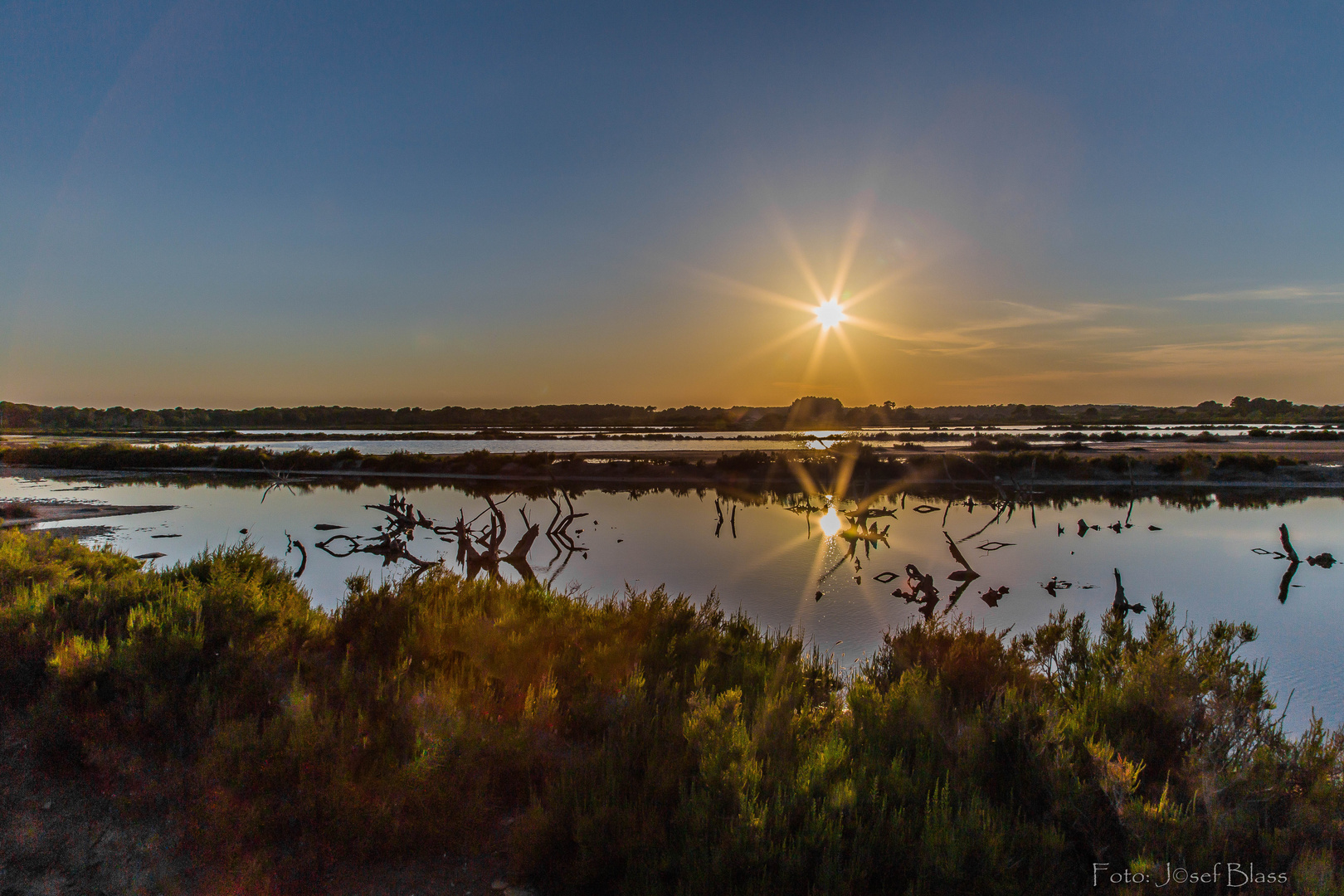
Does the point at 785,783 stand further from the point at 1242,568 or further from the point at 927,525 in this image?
the point at 927,525

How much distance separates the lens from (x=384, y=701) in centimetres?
498

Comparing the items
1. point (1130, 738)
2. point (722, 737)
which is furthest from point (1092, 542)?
point (722, 737)

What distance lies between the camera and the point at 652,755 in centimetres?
443

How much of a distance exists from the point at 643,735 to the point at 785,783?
109cm

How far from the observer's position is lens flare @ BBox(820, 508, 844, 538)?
837 inches

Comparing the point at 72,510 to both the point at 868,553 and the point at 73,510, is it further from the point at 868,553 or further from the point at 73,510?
the point at 868,553

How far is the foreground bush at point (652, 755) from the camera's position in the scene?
3525mm

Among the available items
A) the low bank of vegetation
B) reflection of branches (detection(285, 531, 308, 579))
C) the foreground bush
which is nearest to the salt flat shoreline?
the low bank of vegetation

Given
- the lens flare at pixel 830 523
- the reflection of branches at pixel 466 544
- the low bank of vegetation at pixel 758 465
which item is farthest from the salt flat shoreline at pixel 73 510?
the lens flare at pixel 830 523

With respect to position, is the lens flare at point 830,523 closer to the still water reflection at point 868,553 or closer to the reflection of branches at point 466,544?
the still water reflection at point 868,553

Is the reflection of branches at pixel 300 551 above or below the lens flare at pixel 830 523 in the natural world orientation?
above

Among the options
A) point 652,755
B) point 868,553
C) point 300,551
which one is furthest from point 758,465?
point 652,755

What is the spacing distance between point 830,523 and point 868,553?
6.02 metres

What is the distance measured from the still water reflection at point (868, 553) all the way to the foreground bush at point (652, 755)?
12.0 ft
